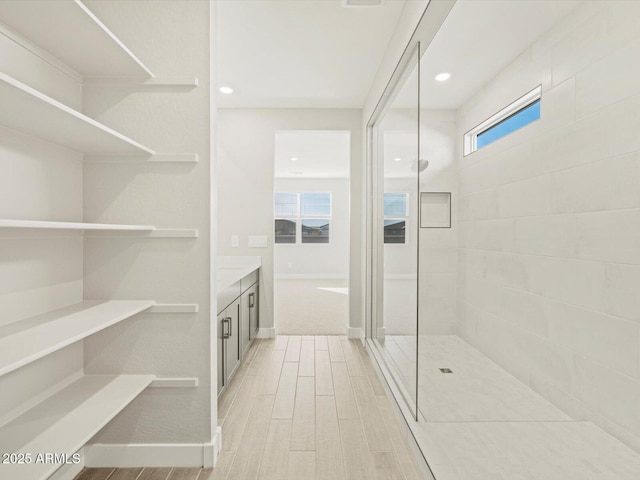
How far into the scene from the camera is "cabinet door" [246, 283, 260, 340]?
135 inches

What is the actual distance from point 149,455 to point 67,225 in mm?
1267

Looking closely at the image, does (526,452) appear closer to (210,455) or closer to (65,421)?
(210,455)

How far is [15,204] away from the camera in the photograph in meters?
1.27

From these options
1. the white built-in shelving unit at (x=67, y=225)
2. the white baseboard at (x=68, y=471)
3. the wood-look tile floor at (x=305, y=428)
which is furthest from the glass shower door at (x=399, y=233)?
the white baseboard at (x=68, y=471)

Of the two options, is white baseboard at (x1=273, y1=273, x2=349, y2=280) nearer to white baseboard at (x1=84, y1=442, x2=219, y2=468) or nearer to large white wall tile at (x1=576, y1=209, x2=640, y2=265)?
white baseboard at (x1=84, y1=442, x2=219, y2=468)

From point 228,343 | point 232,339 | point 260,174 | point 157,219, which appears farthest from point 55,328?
point 260,174

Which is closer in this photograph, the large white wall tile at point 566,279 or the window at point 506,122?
the large white wall tile at point 566,279

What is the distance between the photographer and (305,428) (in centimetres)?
204

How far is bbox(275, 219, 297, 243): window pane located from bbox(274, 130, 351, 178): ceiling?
1220mm

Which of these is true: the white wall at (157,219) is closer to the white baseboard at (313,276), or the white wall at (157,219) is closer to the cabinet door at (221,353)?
the cabinet door at (221,353)

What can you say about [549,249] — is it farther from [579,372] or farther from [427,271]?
[427,271]

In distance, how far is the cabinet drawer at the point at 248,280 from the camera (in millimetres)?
3047

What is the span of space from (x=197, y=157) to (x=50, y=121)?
24.6 inches

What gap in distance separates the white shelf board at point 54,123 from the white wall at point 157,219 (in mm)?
171
